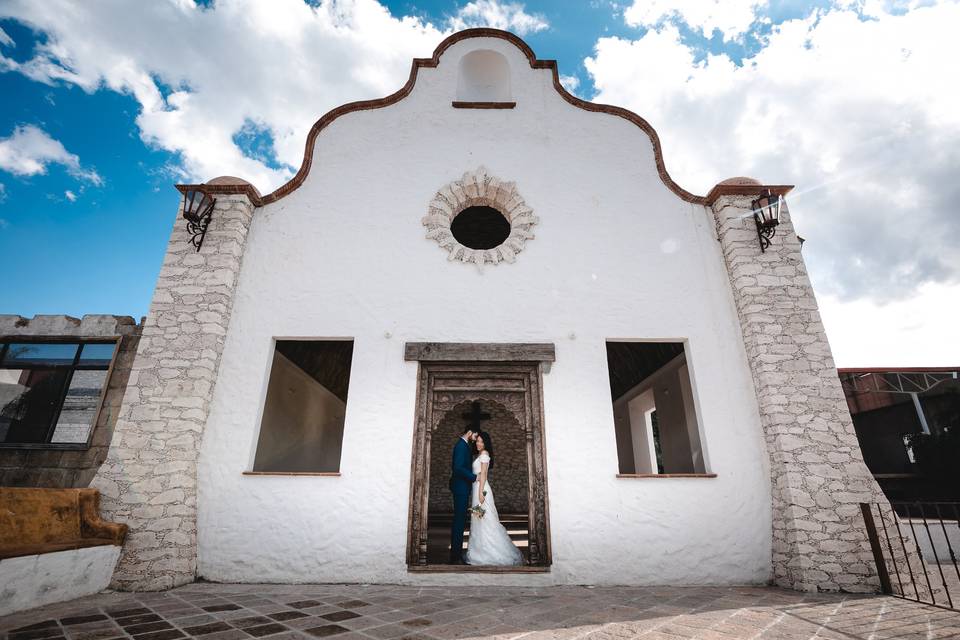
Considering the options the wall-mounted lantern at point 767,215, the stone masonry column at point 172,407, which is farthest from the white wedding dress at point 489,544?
the wall-mounted lantern at point 767,215

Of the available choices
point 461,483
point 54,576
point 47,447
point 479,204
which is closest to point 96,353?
point 47,447

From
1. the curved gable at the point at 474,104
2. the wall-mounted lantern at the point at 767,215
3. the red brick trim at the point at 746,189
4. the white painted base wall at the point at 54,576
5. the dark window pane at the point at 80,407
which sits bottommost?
the white painted base wall at the point at 54,576

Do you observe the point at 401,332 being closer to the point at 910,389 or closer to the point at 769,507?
the point at 769,507

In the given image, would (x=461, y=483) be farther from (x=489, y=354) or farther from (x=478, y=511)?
(x=489, y=354)

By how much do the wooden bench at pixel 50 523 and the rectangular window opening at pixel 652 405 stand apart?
656 cm

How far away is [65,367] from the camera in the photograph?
623 centimetres

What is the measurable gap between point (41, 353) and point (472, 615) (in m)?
7.38

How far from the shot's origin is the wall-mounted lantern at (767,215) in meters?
5.86

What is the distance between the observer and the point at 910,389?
10.8 meters

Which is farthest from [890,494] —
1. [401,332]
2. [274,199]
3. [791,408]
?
[274,199]

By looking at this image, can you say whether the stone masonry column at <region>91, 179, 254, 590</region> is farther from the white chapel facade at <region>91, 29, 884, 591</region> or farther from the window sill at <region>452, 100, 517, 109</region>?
the window sill at <region>452, 100, 517, 109</region>

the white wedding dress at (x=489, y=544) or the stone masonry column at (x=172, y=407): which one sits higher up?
the stone masonry column at (x=172, y=407)

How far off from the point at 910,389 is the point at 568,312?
1107cm

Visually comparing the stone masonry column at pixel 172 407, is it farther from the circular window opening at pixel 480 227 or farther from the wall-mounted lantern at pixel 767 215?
the wall-mounted lantern at pixel 767 215
